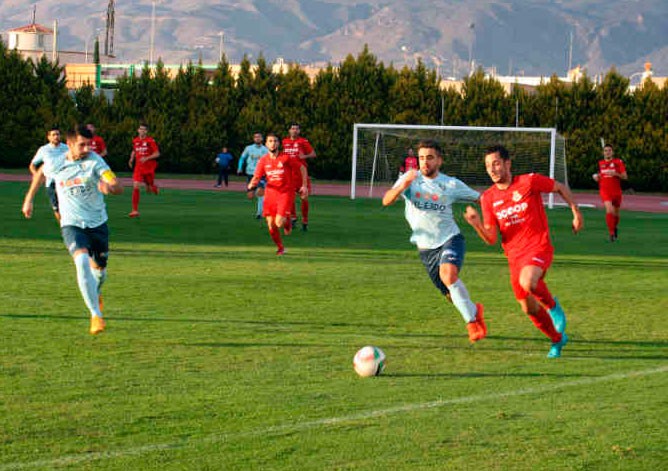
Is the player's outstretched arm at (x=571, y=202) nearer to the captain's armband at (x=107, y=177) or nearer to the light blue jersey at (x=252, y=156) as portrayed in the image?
the captain's armband at (x=107, y=177)

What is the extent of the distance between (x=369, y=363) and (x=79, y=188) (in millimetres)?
3607

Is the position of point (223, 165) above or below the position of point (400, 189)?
below

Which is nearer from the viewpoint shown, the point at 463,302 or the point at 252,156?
the point at 463,302

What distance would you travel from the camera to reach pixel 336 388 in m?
8.31

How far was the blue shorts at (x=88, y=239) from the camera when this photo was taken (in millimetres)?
10727

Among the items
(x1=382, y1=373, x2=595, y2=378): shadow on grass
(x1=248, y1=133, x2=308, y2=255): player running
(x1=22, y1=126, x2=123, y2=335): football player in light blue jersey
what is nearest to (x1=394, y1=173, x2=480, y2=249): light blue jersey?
(x1=382, y1=373, x2=595, y2=378): shadow on grass

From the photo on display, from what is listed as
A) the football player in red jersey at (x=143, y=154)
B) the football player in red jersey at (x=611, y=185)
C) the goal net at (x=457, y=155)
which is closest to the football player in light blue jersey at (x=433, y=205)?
the football player in red jersey at (x=611, y=185)

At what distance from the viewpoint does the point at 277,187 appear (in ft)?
59.8

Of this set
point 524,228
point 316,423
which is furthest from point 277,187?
point 316,423

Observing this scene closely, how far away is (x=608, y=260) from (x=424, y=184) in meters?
8.62

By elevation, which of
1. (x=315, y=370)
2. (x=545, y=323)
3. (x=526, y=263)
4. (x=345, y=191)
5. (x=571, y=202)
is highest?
(x=571, y=202)

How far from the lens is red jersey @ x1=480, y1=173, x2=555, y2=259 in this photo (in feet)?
31.8

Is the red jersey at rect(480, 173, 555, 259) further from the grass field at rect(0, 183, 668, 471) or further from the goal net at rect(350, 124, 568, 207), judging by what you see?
the goal net at rect(350, 124, 568, 207)

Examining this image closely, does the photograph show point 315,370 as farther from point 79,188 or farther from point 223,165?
point 223,165
